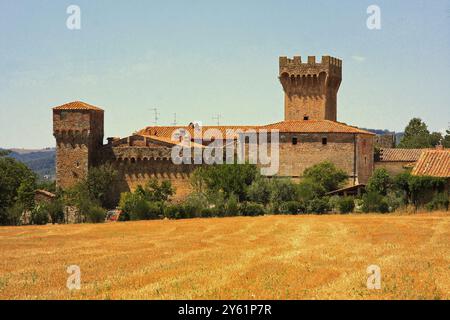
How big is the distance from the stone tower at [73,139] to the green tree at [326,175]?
58.6 ft

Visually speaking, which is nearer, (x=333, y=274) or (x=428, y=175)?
(x=333, y=274)

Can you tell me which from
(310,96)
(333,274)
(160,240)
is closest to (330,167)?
(310,96)

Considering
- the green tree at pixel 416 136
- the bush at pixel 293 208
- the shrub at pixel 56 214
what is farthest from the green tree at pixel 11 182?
the green tree at pixel 416 136

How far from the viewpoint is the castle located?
2731 inches

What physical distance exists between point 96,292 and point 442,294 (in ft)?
24.8

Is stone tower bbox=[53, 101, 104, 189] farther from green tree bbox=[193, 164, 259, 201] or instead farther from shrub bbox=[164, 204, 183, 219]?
shrub bbox=[164, 204, 183, 219]

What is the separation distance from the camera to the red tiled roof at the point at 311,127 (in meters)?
69.3

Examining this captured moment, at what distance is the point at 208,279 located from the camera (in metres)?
21.1

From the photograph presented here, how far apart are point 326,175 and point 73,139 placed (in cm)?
2092

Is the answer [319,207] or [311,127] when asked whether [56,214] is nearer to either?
[319,207]

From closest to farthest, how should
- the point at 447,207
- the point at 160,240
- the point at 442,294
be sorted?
the point at 442,294 → the point at 160,240 → the point at 447,207

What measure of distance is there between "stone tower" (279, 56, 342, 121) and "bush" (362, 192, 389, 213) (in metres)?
24.2

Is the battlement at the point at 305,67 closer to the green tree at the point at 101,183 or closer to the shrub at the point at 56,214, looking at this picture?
the green tree at the point at 101,183
